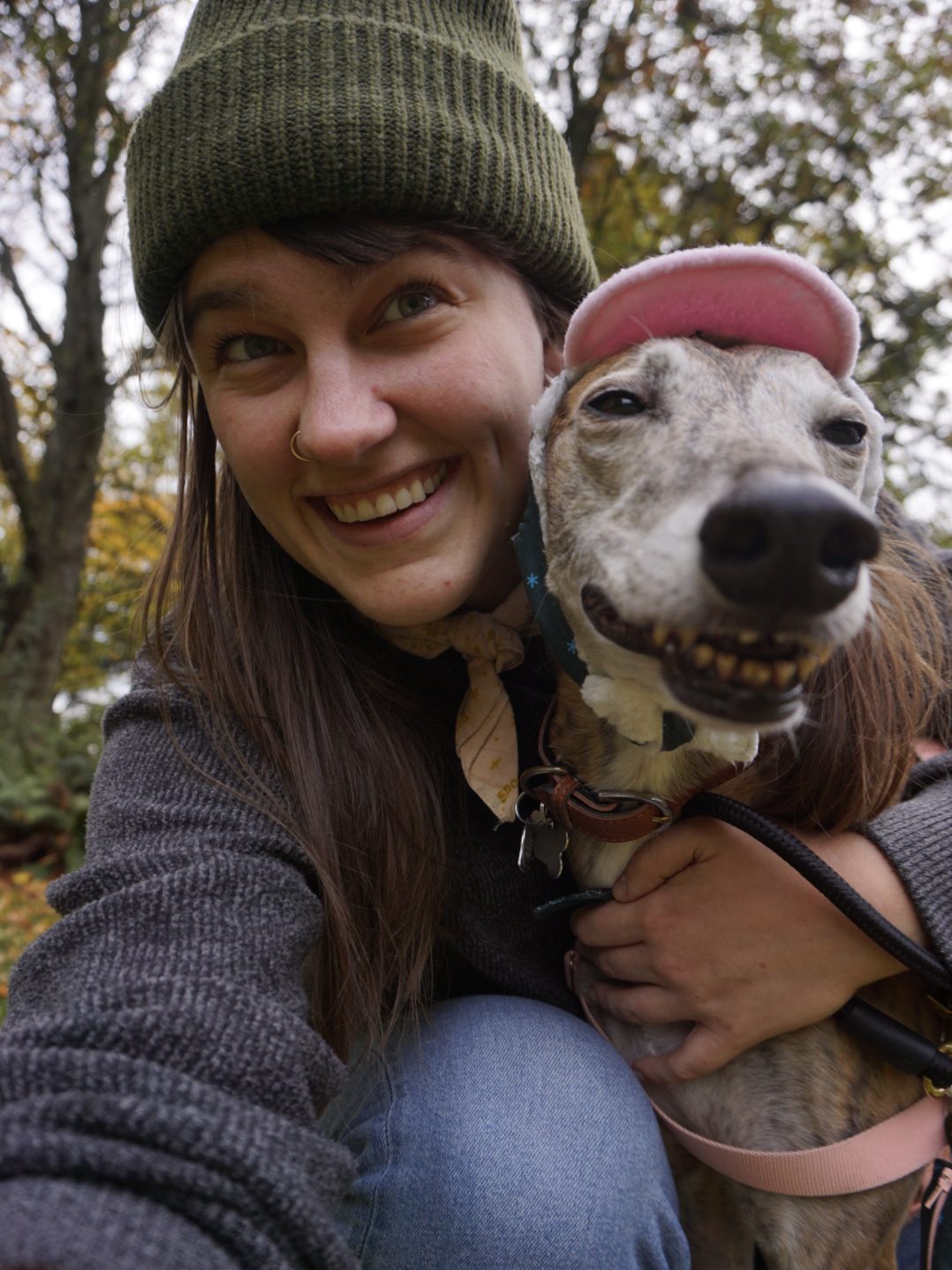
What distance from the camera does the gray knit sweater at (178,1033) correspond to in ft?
3.55

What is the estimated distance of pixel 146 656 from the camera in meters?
2.09

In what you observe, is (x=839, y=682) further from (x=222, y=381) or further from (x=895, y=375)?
(x=895, y=375)

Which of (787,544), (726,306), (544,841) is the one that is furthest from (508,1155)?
(726,306)

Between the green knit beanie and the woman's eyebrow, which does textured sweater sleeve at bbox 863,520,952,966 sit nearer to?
the green knit beanie

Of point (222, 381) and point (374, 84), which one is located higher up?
point (374, 84)

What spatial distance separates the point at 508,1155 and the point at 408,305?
1.52 m

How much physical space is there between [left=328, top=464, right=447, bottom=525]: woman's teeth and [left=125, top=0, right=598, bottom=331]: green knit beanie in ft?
1.58

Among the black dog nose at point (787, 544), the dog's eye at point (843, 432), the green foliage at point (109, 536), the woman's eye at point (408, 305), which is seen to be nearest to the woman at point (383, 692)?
the woman's eye at point (408, 305)

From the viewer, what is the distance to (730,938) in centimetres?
183

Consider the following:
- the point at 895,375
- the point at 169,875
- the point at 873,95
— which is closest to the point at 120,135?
the point at 873,95

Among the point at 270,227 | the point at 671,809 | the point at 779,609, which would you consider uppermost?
the point at 270,227

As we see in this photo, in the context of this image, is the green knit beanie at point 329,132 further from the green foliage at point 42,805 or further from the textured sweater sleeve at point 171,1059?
the green foliage at point 42,805

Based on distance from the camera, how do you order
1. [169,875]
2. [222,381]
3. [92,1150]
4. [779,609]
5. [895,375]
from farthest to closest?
[895,375] < [222,381] < [169,875] < [779,609] < [92,1150]

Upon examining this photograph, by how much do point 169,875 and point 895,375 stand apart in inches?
319
